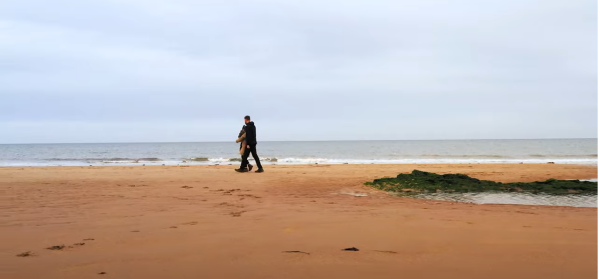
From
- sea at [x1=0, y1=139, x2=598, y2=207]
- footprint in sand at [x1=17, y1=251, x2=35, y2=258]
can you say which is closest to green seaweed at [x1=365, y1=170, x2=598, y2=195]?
sea at [x1=0, y1=139, x2=598, y2=207]

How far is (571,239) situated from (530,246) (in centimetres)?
64

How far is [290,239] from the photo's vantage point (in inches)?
176

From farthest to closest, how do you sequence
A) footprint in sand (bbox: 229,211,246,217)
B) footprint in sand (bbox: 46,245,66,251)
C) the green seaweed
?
1. the green seaweed
2. footprint in sand (bbox: 229,211,246,217)
3. footprint in sand (bbox: 46,245,66,251)

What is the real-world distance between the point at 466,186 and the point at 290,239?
6.36 metres

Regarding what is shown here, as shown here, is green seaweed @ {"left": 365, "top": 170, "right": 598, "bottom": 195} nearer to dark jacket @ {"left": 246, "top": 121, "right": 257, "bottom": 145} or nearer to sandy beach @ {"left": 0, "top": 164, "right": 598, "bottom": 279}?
sandy beach @ {"left": 0, "top": 164, "right": 598, "bottom": 279}

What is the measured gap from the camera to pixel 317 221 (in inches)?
216

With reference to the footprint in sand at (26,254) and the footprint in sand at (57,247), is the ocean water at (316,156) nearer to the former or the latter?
the footprint in sand at (57,247)

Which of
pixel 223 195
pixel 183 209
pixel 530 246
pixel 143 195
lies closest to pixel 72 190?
pixel 143 195

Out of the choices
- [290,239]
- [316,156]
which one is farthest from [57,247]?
[316,156]

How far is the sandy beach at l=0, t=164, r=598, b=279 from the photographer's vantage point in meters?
3.46

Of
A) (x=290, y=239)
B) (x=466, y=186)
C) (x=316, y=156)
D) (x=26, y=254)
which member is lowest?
(x=26, y=254)

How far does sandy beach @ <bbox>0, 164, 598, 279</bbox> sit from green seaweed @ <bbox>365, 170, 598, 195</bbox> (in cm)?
216

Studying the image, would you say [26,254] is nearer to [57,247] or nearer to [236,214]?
[57,247]

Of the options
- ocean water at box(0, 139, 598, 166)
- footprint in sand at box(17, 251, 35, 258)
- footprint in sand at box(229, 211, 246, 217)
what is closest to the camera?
footprint in sand at box(17, 251, 35, 258)
